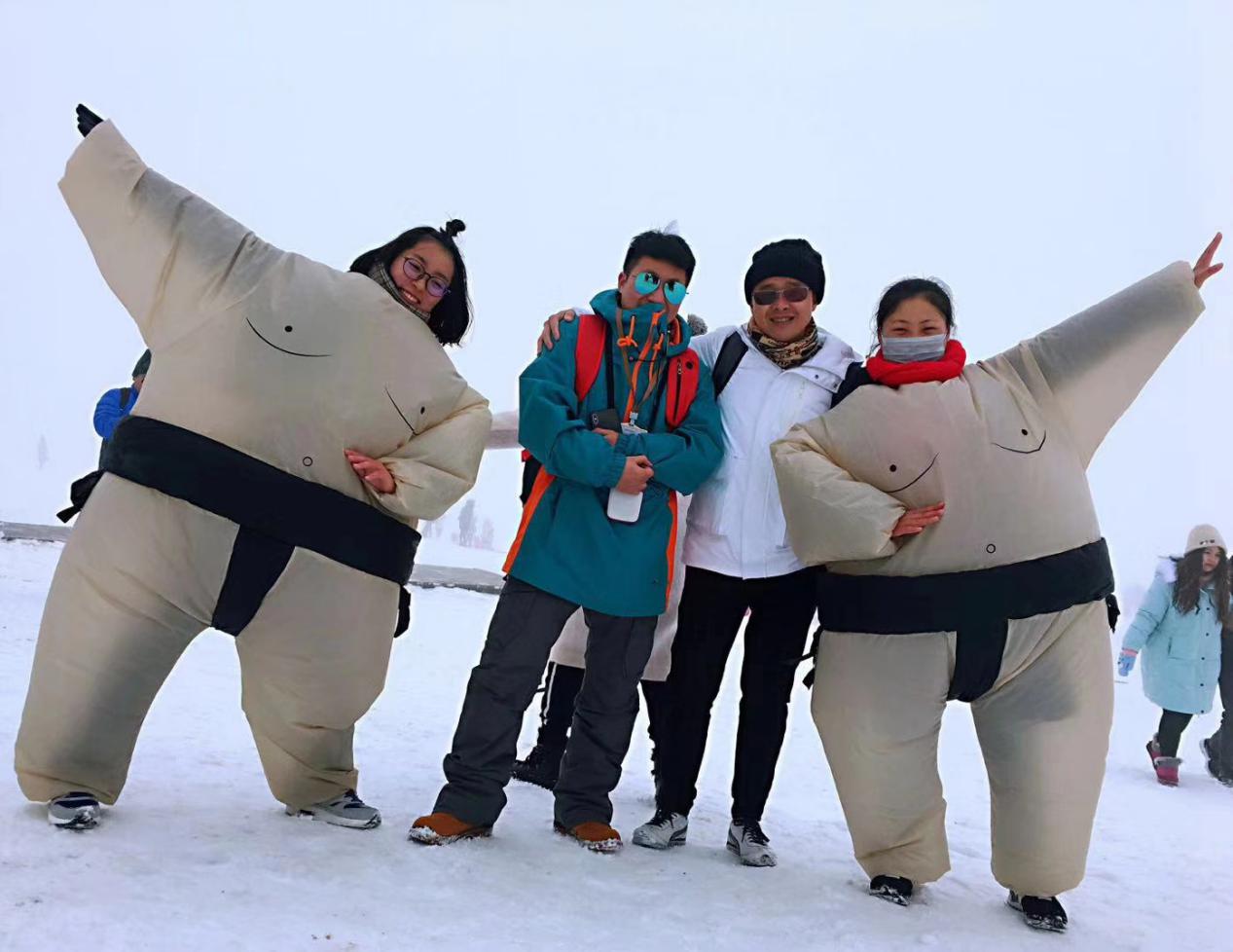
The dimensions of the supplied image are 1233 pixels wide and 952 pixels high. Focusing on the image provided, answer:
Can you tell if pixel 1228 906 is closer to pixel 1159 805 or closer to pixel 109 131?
pixel 1159 805

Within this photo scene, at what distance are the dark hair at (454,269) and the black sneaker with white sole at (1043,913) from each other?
7.28ft

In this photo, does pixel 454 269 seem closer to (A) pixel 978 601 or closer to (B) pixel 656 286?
(B) pixel 656 286

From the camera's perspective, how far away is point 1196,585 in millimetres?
6680

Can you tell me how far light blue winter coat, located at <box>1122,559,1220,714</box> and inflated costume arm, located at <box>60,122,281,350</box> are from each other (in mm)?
6154

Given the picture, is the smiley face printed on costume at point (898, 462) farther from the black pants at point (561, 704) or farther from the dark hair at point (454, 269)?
the black pants at point (561, 704)

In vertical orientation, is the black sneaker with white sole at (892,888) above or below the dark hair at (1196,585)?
below

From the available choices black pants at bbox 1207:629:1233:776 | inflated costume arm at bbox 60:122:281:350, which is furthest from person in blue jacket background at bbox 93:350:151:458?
black pants at bbox 1207:629:1233:776

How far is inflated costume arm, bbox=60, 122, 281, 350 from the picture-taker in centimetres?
254

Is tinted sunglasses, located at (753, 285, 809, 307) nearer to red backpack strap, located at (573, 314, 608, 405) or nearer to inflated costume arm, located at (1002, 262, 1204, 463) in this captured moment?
red backpack strap, located at (573, 314, 608, 405)

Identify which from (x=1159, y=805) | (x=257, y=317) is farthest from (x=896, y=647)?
(x=1159, y=805)

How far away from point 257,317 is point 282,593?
27.7 inches

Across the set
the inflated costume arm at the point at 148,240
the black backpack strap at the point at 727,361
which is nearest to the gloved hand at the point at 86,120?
the inflated costume arm at the point at 148,240

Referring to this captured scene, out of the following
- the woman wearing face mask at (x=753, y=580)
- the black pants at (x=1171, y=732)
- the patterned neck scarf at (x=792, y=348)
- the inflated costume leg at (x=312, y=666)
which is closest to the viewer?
the inflated costume leg at (x=312, y=666)

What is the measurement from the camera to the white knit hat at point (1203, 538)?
6805mm
